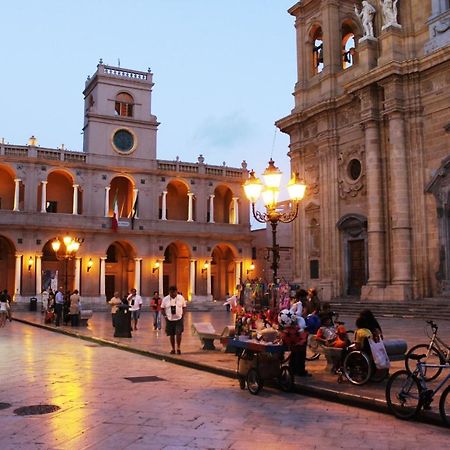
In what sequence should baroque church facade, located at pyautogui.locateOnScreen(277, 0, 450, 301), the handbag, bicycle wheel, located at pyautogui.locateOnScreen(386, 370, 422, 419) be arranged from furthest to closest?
baroque church facade, located at pyautogui.locateOnScreen(277, 0, 450, 301)
the handbag
bicycle wheel, located at pyautogui.locateOnScreen(386, 370, 422, 419)

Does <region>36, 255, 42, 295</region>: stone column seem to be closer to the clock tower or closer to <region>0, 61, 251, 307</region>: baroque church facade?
<region>0, 61, 251, 307</region>: baroque church facade

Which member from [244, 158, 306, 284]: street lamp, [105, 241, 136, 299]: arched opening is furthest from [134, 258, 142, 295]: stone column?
[244, 158, 306, 284]: street lamp

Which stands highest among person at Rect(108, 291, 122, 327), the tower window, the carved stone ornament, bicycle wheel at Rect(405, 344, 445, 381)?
the tower window

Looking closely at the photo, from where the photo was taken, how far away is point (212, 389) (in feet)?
32.9

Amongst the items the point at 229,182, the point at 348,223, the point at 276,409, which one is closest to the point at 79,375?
the point at 276,409

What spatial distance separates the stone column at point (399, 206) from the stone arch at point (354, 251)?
2531 mm

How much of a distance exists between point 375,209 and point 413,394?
2055cm

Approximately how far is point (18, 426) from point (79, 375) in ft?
13.8

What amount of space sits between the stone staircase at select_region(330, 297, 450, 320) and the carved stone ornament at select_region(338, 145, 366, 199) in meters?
5.84

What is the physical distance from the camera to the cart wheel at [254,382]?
31.1 feet

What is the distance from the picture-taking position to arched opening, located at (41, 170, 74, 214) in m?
47.5

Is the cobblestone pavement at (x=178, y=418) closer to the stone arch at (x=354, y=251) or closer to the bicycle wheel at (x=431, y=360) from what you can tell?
the bicycle wheel at (x=431, y=360)

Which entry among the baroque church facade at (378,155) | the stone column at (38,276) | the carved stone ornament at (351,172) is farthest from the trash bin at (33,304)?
the carved stone ornament at (351,172)

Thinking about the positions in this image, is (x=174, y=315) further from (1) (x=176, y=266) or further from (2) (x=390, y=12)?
(1) (x=176, y=266)
